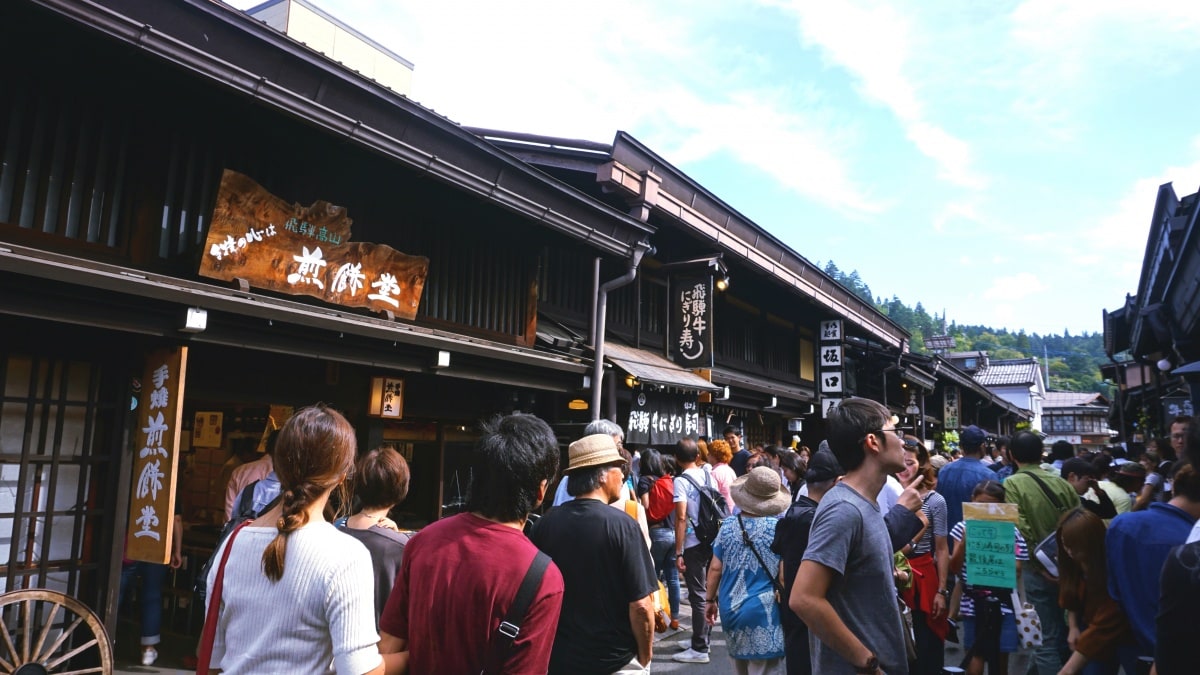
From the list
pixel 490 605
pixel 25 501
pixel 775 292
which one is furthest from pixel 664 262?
pixel 490 605

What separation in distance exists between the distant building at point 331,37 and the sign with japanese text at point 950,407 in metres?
30.4

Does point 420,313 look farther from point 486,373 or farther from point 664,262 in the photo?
point 664,262

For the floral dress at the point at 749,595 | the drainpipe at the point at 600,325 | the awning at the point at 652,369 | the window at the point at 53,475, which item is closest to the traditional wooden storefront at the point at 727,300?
the awning at the point at 652,369

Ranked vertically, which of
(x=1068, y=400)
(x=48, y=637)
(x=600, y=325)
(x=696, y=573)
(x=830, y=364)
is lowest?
(x=48, y=637)

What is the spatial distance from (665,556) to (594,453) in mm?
5269

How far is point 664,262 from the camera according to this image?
1446 centimetres

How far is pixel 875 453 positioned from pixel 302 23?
421 inches

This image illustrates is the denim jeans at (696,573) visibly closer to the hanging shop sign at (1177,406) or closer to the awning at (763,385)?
the awning at (763,385)

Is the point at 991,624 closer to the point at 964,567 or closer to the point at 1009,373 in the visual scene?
the point at 964,567

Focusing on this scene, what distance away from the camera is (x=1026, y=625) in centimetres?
607

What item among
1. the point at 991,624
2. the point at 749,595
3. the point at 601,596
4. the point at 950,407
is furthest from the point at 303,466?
the point at 950,407

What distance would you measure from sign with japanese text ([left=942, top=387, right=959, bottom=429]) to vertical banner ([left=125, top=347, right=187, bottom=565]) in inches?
1330

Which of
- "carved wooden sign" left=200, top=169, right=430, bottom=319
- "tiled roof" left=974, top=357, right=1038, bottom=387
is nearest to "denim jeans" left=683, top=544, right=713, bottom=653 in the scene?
"carved wooden sign" left=200, top=169, right=430, bottom=319

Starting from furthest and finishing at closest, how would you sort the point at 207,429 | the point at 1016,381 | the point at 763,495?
1. the point at 1016,381
2. the point at 207,429
3. the point at 763,495
